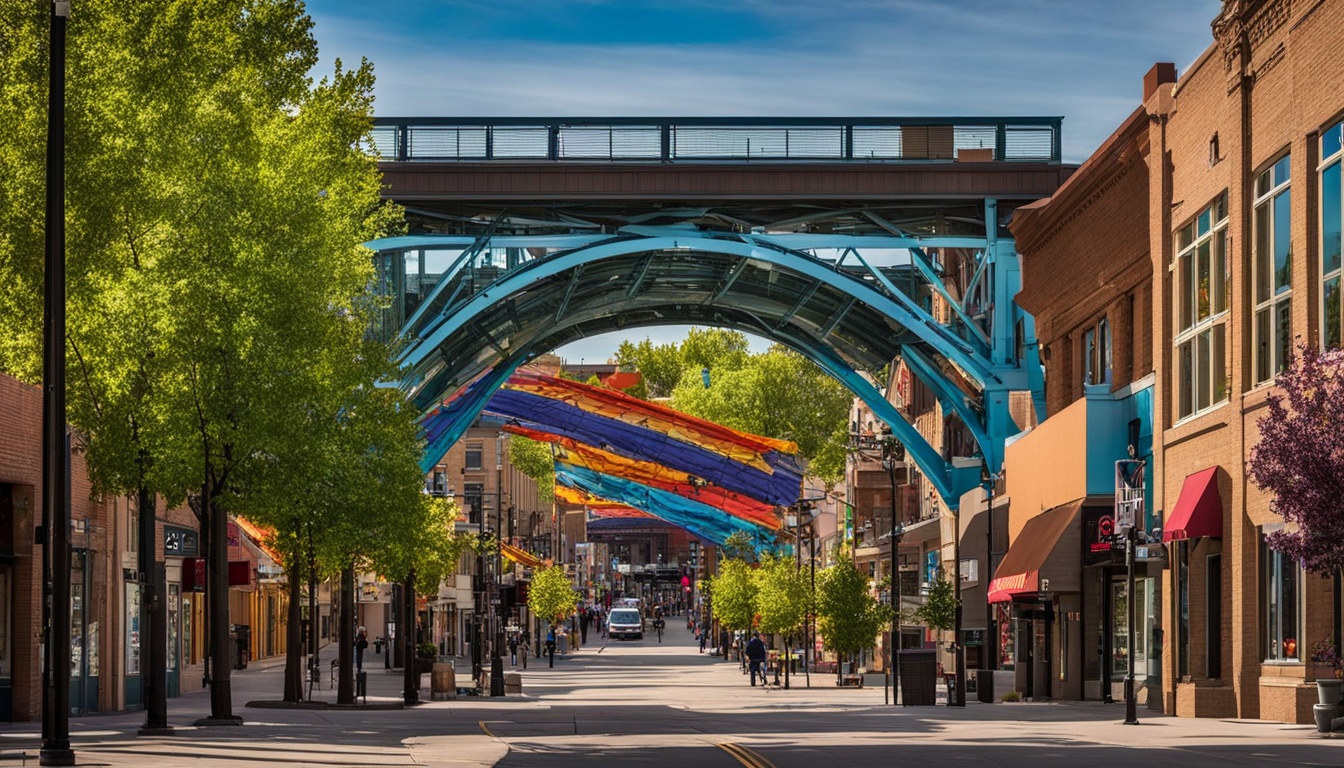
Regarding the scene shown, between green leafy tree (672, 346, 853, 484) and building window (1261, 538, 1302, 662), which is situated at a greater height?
green leafy tree (672, 346, 853, 484)

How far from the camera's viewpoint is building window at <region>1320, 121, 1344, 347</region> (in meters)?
29.5

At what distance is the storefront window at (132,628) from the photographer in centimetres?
4141

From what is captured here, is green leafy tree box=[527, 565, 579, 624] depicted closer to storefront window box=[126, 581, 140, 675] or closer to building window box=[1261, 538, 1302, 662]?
storefront window box=[126, 581, 140, 675]

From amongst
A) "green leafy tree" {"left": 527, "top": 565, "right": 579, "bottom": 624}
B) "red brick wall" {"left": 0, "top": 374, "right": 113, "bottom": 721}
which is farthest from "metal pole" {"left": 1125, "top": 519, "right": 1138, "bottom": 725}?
"green leafy tree" {"left": 527, "top": 565, "right": 579, "bottom": 624}

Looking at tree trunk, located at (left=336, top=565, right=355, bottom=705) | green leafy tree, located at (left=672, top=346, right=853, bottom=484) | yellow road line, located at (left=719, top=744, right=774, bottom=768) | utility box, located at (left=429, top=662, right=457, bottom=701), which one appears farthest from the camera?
green leafy tree, located at (left=672, top=346, right=853, bottom=484)

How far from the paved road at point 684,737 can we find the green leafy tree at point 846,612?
11114 millimetres

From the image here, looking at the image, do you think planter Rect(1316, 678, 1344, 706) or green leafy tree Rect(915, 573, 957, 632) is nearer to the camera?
planter Rect(1316, 678, 1344, 706)

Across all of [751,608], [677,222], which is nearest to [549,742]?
[677,222]

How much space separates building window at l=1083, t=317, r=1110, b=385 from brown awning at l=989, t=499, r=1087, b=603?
347 cm

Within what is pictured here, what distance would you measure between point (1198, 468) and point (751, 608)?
50340 millimetres

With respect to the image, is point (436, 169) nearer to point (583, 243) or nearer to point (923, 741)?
point (583, 243)

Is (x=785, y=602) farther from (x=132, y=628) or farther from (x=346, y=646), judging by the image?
(x=132, y=628)

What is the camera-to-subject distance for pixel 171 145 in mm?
29656

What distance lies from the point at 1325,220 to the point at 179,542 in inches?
1076
